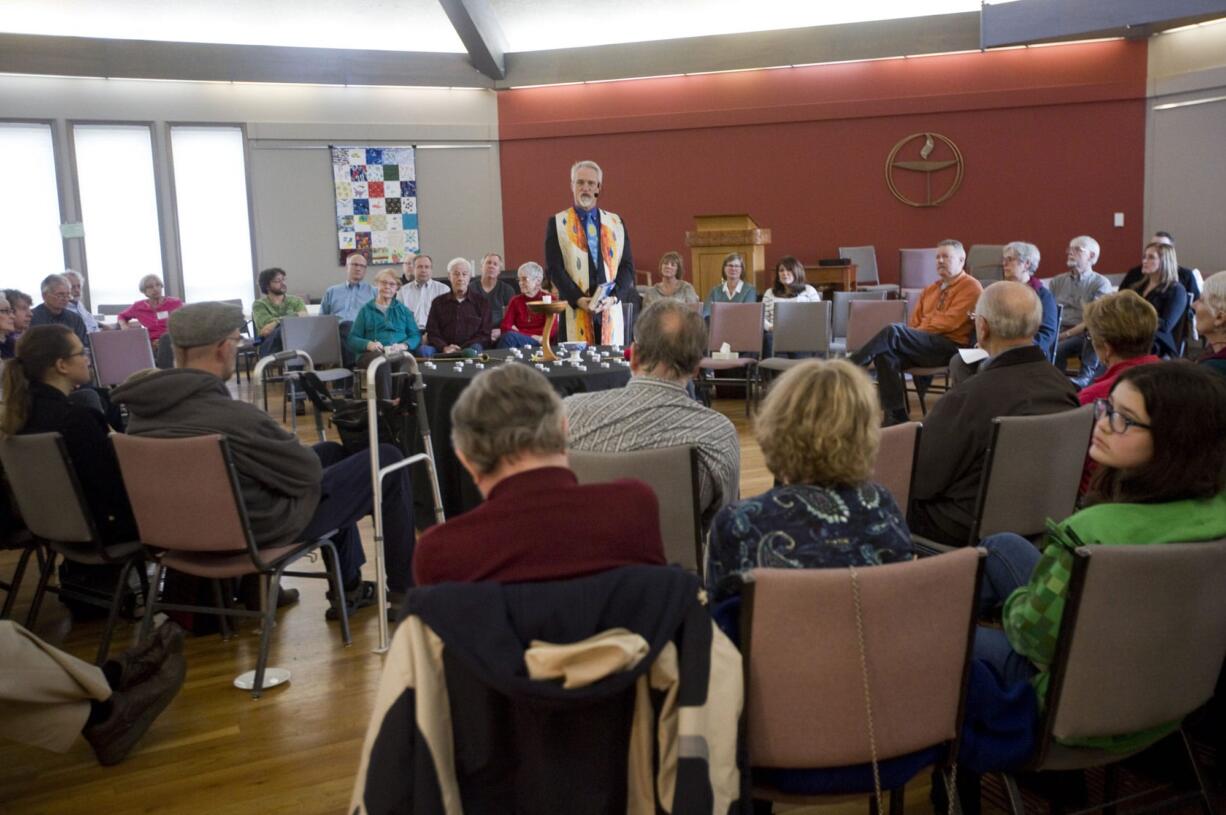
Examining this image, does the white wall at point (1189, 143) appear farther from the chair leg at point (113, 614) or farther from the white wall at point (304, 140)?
the chair leg at point (113, 614)

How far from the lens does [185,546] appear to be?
10.2 feet

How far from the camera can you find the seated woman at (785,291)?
830 centimetres

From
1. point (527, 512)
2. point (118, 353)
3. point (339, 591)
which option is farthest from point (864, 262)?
point (527, 512)

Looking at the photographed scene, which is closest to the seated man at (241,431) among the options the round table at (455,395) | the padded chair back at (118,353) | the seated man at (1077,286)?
the round table at (455,395)

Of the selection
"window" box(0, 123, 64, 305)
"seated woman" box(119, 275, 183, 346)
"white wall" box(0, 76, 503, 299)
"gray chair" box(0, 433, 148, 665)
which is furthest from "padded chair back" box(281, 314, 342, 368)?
"window" box(0, 123, 64, 305)

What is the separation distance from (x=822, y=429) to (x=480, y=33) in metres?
10.7

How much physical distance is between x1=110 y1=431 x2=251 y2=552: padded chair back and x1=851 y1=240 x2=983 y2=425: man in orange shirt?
461cm

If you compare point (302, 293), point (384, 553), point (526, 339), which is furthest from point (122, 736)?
point (302, 293)

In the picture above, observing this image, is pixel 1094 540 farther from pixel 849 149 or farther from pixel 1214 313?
pixel 849 149

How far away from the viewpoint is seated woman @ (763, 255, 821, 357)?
830 centimetres

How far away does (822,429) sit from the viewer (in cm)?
188

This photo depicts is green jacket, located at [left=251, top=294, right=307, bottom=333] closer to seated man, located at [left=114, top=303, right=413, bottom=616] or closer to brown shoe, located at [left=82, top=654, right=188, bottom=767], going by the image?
seated man, located at [left=114, top=303, right=413, bottom=616]

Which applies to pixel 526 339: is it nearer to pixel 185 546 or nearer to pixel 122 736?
pixel 185 546

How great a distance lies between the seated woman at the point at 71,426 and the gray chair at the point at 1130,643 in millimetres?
2805
